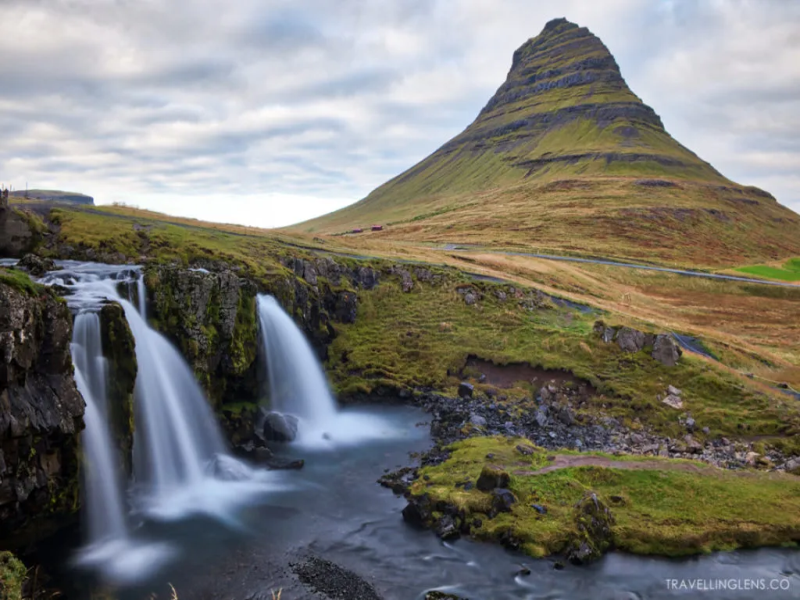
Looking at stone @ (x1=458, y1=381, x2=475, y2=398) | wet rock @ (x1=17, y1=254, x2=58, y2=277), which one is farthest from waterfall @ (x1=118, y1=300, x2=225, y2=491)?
stone @ (x1=458, y1=381, x2=475, y2=398)

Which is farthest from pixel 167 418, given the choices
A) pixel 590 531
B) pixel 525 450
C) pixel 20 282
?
pixel 590 531

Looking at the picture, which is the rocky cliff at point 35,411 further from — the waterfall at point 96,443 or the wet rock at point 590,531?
the wet rock at point 590,531

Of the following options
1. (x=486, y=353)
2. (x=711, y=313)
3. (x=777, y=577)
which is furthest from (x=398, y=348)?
(x=711, y=313)

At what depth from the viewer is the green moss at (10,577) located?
1451 centimetres

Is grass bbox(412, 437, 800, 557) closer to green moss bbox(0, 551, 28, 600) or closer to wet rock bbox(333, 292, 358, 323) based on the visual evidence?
green moss bbox(0, 551, 28, 600)

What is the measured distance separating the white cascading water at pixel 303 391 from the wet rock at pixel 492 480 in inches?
444

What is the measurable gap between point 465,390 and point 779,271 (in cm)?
9854

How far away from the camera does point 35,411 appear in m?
20.1

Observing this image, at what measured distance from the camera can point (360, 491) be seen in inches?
1116

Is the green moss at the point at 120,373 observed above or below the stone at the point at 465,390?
above

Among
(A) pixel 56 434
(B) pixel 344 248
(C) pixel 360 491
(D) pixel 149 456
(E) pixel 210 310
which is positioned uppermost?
(B) pixel 344 248

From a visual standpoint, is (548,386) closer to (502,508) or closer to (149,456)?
(502,508)

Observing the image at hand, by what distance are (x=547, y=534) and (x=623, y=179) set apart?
18850 cm

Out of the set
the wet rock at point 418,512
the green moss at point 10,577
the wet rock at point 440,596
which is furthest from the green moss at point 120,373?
the wet rock at point 440,596
